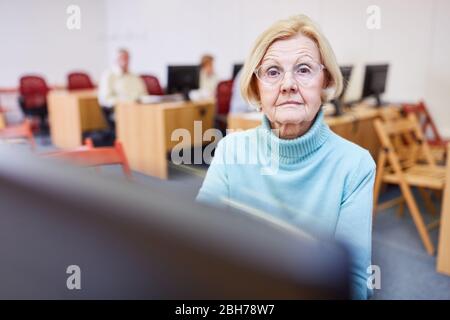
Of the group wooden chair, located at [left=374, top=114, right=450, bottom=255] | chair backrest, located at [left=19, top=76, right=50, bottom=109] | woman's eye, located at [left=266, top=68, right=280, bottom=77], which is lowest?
wooden chair, located at [left=374, top=114, right=450, bottom=255]

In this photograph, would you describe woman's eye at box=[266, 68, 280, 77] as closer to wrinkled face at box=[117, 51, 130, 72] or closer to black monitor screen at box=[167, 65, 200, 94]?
A: black monitor screen at box=[167, 65, 200, 94]

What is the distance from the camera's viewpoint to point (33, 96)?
19.4 ft

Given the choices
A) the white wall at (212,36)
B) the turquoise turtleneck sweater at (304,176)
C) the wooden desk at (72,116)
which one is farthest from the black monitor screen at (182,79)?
the turquoise turtleneck sweater at (304,176)

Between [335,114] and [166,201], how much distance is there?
330cm

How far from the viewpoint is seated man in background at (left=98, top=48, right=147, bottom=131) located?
193 inches

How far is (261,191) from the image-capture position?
3.57ft

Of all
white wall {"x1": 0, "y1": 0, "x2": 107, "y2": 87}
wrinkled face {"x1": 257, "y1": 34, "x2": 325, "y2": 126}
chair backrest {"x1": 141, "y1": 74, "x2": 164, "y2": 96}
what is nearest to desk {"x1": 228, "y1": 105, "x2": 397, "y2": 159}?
chair backrest {"x1": 141, "y1": 74, "x2": 164, "y2": 96}

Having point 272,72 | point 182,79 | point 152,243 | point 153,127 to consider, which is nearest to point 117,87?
point 182,79

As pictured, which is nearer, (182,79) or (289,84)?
(289,84)

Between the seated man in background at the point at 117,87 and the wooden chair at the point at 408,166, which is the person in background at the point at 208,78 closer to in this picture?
the seated man in background at the point at 117,87

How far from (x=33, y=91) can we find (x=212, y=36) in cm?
256

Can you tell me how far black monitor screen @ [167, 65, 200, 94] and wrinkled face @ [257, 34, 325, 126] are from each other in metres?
3.33

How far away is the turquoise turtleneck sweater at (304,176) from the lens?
0.99 meters

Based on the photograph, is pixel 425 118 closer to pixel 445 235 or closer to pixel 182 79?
pixel 445 235
